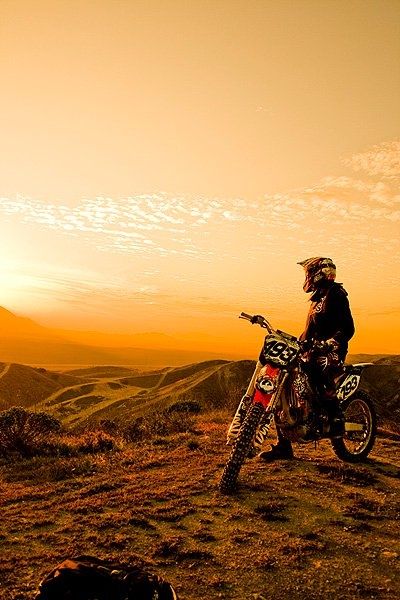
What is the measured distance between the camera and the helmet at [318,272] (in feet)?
26.2

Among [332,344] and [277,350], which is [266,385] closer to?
[277,350]

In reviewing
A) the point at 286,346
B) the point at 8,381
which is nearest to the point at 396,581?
the point at 286,346

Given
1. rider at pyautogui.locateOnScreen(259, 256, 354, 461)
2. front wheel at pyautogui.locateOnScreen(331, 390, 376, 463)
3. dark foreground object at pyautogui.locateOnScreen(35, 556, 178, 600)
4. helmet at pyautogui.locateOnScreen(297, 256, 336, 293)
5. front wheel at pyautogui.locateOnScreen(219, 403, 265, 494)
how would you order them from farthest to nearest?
front wheel at pyautogui.locateOnScreen(331, 390, 376, 463)
helmet at pyautogui.locateOnScreen(297, 256, 336, 293)
rider at pyautogui.locateOnScreen(259, 256, 354, 461)
front wheel at pyautogui.locateOnScreen(219, 403, 265, 494)
dark foreground object at pyautogui.locateOnScreen(35, 556, 178, 600)

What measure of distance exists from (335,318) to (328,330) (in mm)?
221

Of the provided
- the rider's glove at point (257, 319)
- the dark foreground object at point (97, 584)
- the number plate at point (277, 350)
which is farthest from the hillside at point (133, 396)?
the dark foreground object at point (97, 584)

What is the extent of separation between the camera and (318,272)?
26.3 ft

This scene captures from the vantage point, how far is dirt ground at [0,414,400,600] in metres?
4.25

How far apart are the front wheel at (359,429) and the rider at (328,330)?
39 cm

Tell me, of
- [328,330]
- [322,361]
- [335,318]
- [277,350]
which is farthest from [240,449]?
[335,318]

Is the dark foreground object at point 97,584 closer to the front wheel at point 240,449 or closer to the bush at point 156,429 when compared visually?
the front wheel at point 240,449

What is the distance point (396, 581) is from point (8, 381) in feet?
257

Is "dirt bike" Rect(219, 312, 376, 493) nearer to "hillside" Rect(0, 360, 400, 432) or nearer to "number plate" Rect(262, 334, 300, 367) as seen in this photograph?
"number plate" Rect(262, 334, 300, 367)

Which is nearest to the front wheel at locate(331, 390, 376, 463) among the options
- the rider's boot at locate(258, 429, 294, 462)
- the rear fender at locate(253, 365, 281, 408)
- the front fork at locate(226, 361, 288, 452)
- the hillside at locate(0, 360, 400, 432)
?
the rider's boot at locate(258, 429, 294, 462)

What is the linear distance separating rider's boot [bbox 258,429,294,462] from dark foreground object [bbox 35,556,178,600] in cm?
615
